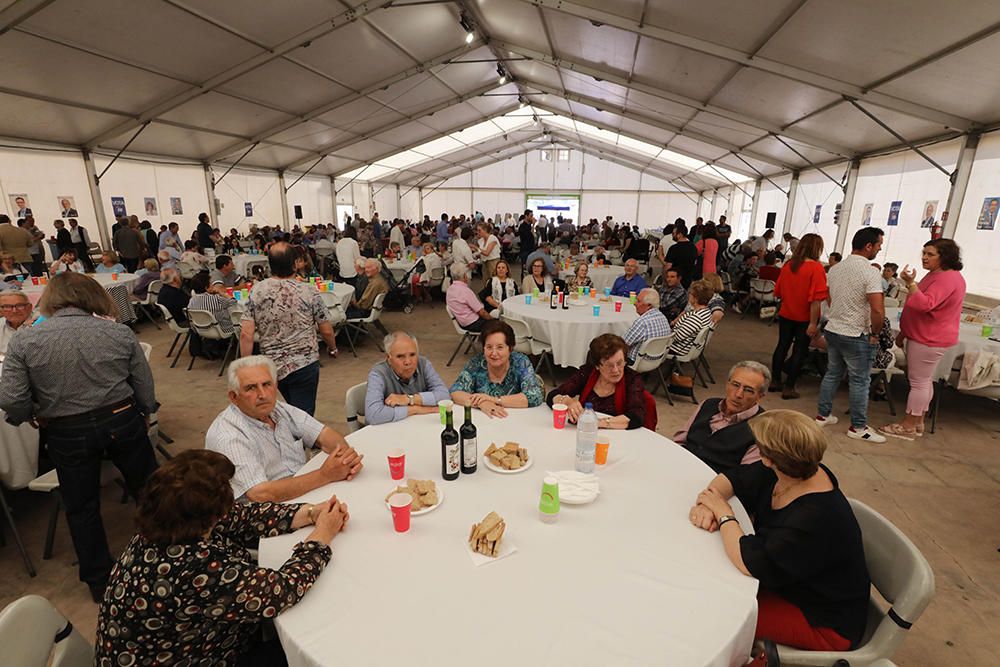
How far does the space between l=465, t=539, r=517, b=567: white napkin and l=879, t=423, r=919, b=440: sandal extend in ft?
13.5

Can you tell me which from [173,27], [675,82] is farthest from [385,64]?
[675,82]

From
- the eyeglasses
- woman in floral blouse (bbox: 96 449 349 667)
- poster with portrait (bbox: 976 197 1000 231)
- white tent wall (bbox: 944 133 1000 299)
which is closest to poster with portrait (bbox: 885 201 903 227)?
white tent wall (bbox: 944 133 1000 299)

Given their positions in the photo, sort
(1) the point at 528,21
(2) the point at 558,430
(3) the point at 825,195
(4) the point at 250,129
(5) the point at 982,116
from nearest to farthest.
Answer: (2) the point at 558,430, (5) the point at 982,116, (1) the point at 528,21, (3) the point at 825,195, (4) the point at 250,129

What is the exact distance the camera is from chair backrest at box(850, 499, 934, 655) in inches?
50.7

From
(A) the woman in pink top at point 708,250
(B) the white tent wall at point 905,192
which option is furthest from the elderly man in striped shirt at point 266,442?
(B) the white tent wall at point 905,192

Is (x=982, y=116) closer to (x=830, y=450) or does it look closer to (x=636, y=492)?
(x=830, y=450)

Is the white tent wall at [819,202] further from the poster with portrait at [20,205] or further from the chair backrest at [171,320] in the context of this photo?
the poster with portrait at [20,205]

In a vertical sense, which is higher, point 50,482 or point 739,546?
point 739,546

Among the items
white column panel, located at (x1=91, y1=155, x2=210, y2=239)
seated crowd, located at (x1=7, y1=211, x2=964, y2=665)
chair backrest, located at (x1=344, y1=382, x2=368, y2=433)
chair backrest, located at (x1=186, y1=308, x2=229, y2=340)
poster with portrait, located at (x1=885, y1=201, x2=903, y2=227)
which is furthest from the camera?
white column panel, located at (x1=91, y1=155, x2=210, y2=239)

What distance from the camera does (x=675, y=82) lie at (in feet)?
26.0

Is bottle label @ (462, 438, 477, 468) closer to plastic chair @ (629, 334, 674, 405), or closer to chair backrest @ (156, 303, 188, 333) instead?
plastic chair @ (629, 334, 674, 405)

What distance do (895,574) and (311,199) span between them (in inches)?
754

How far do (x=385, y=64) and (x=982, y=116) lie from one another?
366 inches

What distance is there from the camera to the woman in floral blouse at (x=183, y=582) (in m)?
1.10
